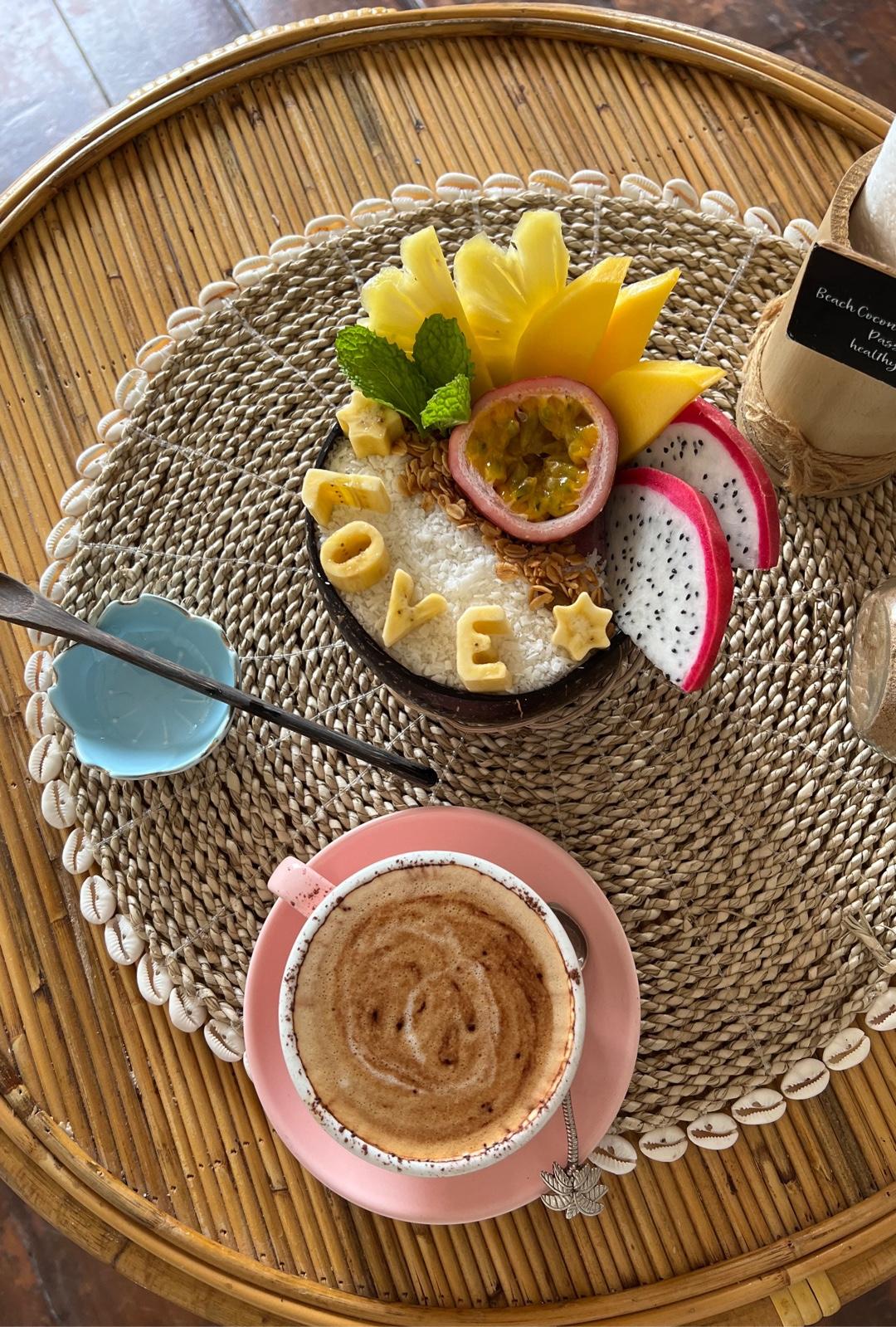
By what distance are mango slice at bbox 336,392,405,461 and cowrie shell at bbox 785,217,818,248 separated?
20.4 inches

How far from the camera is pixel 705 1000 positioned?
0.99m

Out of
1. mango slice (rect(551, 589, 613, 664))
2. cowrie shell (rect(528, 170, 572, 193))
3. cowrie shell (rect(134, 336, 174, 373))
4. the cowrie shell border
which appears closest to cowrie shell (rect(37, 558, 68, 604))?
the cowrie shell border

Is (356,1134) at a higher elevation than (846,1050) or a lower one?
higher

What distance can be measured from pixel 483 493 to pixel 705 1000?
51cm

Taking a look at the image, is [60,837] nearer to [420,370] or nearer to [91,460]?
[91,460]

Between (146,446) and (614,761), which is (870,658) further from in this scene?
(146,446)

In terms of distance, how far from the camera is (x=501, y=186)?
116 cm

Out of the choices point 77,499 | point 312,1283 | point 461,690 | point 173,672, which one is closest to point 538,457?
point 461,690

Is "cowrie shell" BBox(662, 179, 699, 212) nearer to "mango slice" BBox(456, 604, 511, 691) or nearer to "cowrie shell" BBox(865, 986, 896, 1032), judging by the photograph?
"mango slice" BBox(456, 604, 511, 691)

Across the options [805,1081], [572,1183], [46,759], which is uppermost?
[46,759]

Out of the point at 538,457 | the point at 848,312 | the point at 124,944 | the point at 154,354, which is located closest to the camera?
the point at 848,312

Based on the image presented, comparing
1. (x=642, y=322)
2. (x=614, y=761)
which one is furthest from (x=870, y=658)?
(x=642, y=322)

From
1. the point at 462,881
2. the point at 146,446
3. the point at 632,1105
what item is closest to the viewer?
the point at 462,881

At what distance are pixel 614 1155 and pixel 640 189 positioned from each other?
0.97 metres
